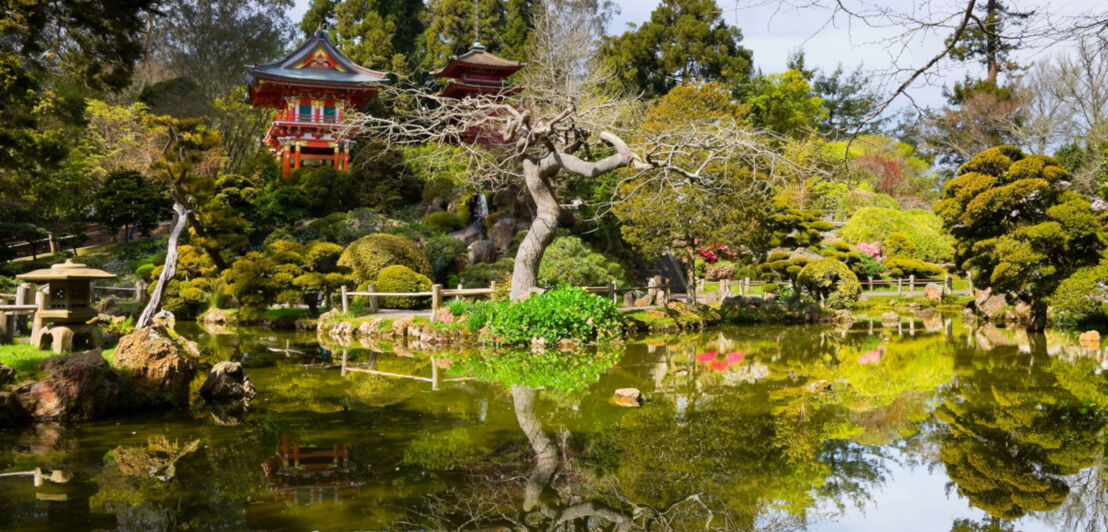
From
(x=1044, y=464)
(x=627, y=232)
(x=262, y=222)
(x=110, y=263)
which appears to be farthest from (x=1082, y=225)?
(x=110, y=263)

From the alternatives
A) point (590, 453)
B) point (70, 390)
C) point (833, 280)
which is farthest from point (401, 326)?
point (833, 280)

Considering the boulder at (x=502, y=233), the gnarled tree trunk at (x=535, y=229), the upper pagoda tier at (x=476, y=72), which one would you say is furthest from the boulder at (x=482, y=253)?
the upper pagoda tier at (x=476, y=72)

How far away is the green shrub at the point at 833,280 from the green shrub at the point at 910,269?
6.51m

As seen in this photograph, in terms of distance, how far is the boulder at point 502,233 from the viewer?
794 inches

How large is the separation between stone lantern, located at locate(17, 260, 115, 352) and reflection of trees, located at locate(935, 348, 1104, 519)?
335 inches

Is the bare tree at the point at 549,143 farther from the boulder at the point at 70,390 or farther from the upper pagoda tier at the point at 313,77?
the upper pagoda tier at the point at 313,77

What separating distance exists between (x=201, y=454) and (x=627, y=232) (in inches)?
489

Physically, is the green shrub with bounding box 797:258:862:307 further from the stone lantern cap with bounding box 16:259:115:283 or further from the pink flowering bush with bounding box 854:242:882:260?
the stone lantern cap with bounding box 16:259:115:283

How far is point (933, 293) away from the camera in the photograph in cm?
2044

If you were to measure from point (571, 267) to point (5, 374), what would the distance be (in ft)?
35.4

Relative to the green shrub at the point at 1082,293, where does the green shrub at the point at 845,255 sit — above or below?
above

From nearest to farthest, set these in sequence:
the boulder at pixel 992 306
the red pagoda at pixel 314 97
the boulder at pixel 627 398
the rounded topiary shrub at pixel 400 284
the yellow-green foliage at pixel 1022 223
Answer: the boulder at pixel 627 398, the yellow-green foliage at pixel 1022 223, the boulder at pixel 992 306, the rounded topiary shrub at pixel 400 284, the red pagoda at pixel 314 97

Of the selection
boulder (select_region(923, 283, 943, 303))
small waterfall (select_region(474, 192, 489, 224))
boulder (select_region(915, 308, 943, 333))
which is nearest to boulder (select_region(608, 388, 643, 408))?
boulder (select_region(915, 308, 943, 333))

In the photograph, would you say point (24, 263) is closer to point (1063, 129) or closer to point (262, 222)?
point (262, 222)
